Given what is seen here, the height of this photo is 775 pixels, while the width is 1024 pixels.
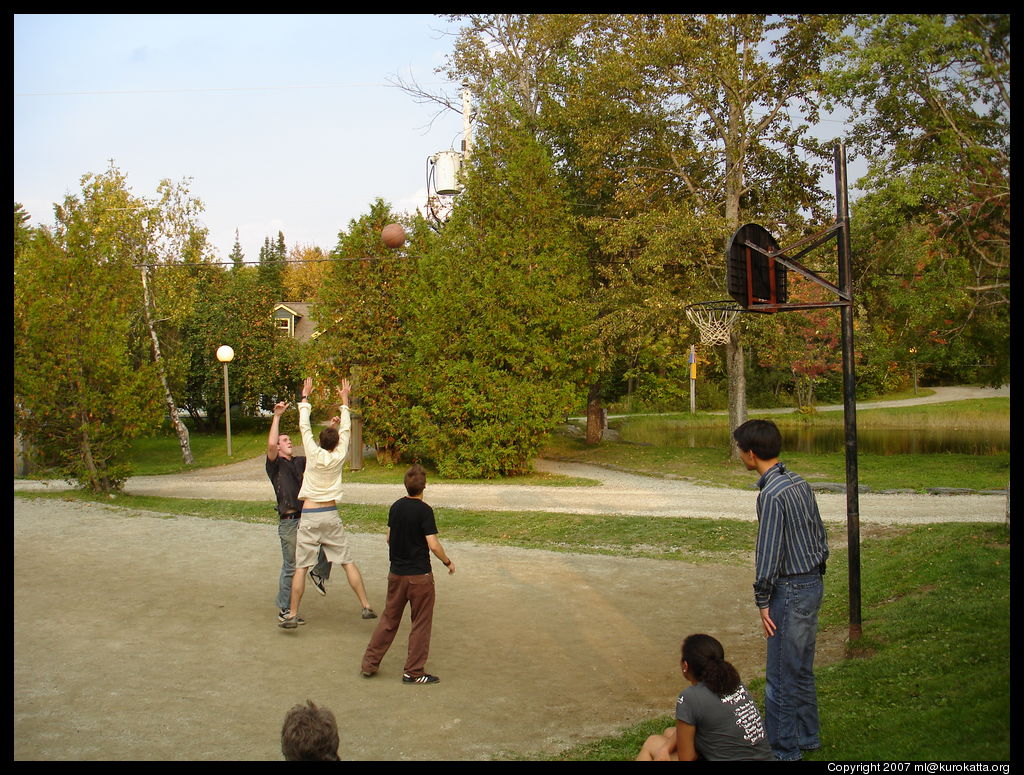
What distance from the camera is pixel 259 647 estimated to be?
27.0 ft

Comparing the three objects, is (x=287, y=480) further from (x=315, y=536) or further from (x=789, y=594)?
Result: (x=789, y=594)

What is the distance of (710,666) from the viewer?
180 inches

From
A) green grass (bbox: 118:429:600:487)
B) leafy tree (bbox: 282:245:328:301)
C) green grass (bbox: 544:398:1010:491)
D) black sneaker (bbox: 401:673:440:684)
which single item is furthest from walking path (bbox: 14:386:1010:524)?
leafy tree (bbox: 282:245:328:301)

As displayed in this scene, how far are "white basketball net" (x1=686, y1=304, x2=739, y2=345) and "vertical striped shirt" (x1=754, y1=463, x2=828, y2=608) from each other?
19164mm

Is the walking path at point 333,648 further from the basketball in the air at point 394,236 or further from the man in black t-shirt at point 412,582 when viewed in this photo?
the basketball in the air at point 394,236

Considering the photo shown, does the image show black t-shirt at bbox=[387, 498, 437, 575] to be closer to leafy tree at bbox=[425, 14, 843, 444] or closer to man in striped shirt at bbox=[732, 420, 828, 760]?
man in striped shirt at bbox=[732, 420, 828, 760]

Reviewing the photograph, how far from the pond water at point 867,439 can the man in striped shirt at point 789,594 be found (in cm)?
2562

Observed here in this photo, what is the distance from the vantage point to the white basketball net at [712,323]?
24.3m

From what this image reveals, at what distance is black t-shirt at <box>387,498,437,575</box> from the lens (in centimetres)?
720

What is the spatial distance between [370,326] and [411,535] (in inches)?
723

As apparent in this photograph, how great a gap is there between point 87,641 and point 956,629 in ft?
25.2

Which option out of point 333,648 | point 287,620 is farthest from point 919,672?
point 287,620

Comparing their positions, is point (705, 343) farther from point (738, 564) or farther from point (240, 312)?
point (240, 312)
